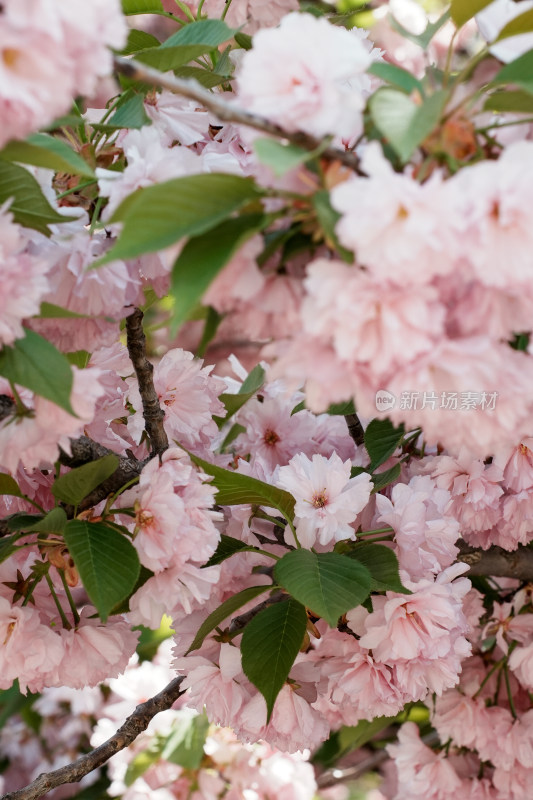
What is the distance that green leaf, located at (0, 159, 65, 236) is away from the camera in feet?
→ 1.83

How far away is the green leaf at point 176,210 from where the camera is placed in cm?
44

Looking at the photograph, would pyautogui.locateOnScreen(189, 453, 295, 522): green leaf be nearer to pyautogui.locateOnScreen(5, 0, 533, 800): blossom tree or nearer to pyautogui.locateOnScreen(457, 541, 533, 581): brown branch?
pyautogui.locateOnScreen(5, 0, 533, 800): blossom tree

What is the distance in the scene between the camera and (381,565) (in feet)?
2.47

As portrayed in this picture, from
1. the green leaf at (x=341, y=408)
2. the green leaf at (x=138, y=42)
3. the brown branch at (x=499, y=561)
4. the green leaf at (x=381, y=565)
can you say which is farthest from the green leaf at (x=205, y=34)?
the brown branch at (x=499, y=561)

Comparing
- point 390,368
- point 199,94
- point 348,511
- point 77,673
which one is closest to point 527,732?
point 348,511

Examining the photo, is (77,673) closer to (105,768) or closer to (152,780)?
(152,780)

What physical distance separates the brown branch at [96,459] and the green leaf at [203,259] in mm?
295

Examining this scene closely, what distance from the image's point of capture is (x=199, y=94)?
1.49 ft

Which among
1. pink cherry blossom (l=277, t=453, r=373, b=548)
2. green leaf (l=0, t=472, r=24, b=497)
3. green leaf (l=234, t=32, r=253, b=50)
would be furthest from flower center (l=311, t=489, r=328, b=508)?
green leaf (l=234, t=32, r=253, b=50)

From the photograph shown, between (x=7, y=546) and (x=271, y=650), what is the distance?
0.23 m

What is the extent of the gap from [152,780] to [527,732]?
0.58 meters

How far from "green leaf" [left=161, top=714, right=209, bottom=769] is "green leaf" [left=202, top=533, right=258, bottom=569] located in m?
0.62

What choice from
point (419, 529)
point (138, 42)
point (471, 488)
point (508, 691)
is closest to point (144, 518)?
point (419, 529)

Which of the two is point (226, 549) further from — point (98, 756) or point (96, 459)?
point (98, 756)
